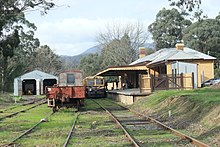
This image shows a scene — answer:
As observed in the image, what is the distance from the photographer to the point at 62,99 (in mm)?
29469

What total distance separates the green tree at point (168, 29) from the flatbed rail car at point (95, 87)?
1991 inches

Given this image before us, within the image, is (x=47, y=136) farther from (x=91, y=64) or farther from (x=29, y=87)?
(x=91, y=64)

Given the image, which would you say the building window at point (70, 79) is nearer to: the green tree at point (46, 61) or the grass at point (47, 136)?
Answer: the grass at point (47, 136)

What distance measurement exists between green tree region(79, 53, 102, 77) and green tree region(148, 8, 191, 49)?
53.8 feet

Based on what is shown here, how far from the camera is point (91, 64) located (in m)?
119

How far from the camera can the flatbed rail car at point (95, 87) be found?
182 feet

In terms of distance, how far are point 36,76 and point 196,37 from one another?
33847 mm

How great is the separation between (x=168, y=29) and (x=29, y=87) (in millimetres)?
40222

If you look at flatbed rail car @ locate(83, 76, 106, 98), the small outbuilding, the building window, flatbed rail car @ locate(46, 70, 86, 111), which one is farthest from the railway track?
the small outbuilding

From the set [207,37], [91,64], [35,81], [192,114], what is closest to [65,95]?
[192,114]

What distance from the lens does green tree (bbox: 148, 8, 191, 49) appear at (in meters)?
105

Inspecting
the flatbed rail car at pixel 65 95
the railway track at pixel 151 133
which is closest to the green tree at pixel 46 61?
the flatbed rail car at pixel 65 95

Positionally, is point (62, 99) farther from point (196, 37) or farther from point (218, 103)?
point (196, 37)

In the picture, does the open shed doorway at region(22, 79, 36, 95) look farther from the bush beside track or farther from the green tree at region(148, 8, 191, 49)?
the bush beside track
